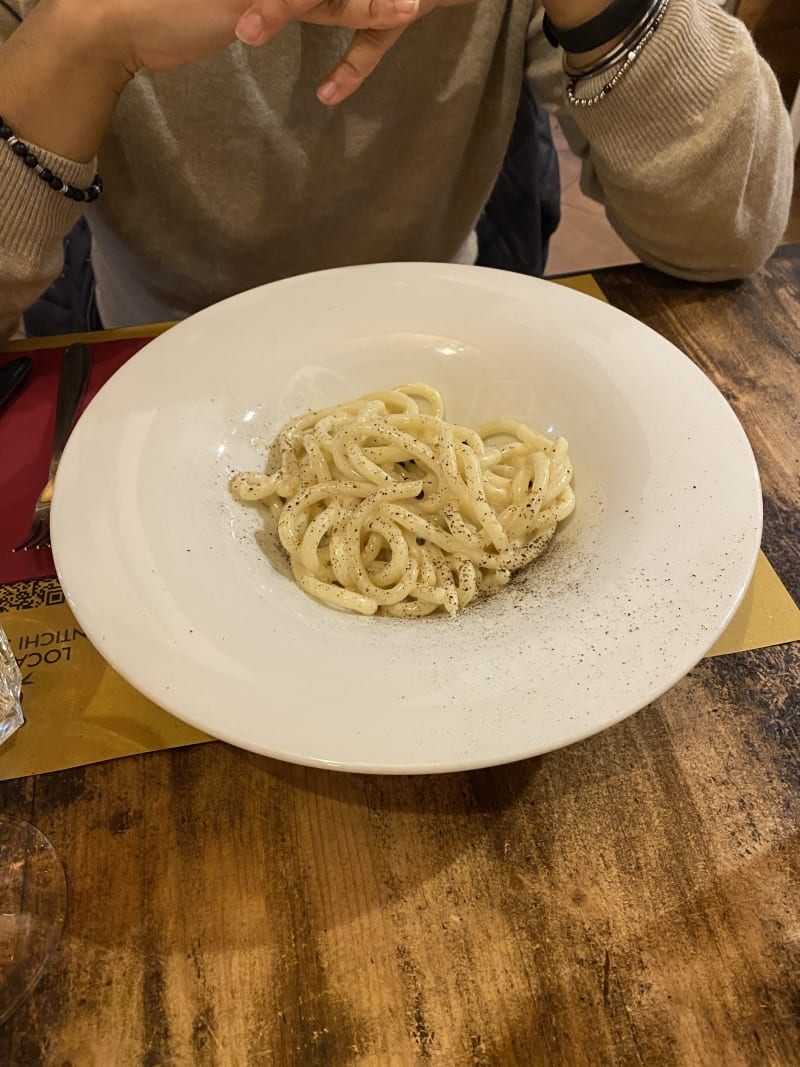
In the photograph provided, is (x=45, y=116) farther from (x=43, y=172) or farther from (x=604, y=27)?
(x=604, y=27)

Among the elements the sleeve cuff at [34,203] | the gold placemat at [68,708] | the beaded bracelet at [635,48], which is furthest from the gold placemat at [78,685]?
the beaded bracelet at [635,48]

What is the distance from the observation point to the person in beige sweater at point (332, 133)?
1.00 metres

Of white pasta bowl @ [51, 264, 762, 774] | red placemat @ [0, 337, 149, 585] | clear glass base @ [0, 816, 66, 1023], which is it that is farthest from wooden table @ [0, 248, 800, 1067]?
red placemat @ [0, 337, 149, 585]

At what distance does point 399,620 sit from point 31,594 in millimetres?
425

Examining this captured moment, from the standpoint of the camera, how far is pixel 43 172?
1.03 m

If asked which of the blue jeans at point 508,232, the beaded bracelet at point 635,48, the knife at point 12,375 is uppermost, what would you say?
the beaded bracelet at point 635,48

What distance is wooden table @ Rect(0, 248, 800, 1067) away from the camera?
608 mm

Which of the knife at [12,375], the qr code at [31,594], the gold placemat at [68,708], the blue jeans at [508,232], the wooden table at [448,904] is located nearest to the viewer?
the wooden table at [448,904]

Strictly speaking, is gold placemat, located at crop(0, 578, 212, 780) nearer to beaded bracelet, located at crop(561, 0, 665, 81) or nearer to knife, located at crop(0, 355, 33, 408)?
knife, located at crop(0, 355, 33, 408)

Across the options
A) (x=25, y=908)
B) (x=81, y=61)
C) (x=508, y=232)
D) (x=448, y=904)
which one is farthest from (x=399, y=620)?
(x=508, y=232)

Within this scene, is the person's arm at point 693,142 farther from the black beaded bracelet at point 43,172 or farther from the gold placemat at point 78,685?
the black beaded bracelet at point 43,172

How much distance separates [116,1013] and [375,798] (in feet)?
0.88

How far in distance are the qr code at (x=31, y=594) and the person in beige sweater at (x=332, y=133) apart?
464 mm

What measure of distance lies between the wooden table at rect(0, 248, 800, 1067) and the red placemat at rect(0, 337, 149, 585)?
0.30m
